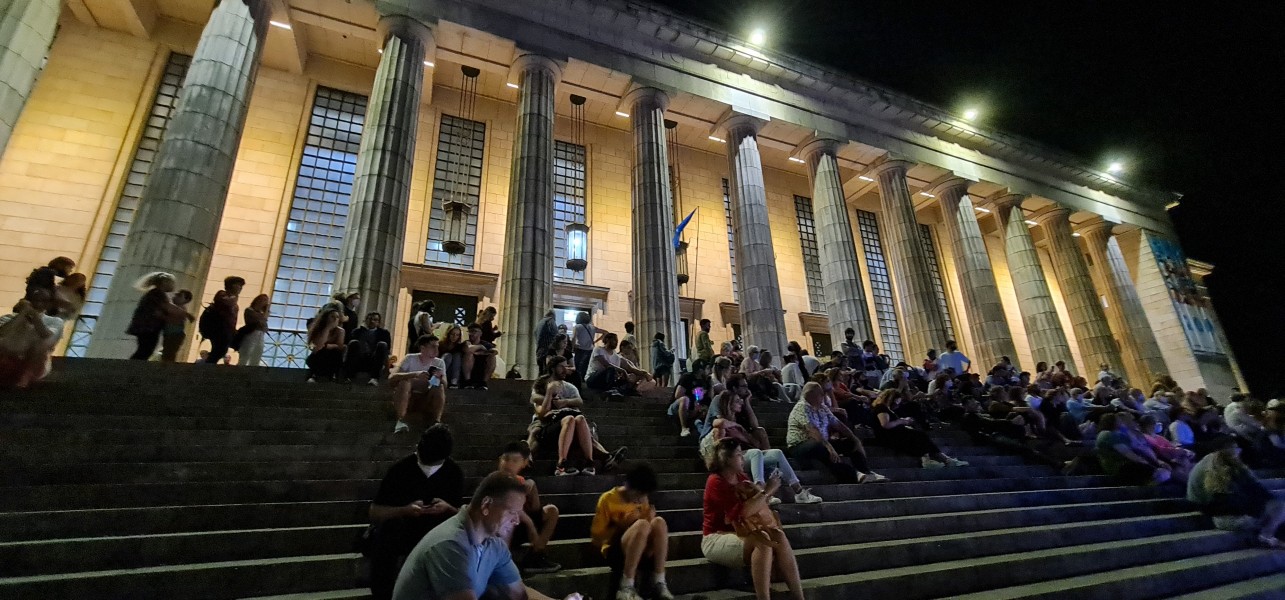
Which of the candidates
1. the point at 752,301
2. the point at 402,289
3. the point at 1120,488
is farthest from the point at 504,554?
the point at 402,289

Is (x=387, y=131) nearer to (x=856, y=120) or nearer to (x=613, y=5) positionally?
(x=613, y=5)

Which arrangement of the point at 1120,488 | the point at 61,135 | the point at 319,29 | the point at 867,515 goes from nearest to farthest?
the point at 867,515
the point at 1120,488
the point at 61,135
the point at 319,29

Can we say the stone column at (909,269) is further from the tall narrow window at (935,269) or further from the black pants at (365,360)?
the black pants at (365,360)

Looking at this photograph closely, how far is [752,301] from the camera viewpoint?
14.9 meters

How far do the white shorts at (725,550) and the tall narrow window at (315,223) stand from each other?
41.4 ft

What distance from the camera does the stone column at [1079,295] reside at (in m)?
20.1

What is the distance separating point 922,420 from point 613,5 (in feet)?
44.4

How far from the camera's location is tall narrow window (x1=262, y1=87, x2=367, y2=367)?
13.5 metres

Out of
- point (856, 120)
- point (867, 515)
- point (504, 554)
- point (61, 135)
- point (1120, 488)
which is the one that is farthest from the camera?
point (856, 120)

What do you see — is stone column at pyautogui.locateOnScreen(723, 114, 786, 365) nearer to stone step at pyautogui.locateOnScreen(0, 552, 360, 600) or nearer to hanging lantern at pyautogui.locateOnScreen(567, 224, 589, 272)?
hanging lantern at pyautogui.locateOnScreen(567, 224, 589, 272)

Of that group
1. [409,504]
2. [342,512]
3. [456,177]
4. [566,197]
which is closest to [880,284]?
[566,197]

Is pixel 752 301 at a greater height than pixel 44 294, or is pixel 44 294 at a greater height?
pixel 752 301

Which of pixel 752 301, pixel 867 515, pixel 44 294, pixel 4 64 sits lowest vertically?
pixel 867 515

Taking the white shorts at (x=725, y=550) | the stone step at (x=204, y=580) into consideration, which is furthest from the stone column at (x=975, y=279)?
the stone step at (x=204, y=580)
